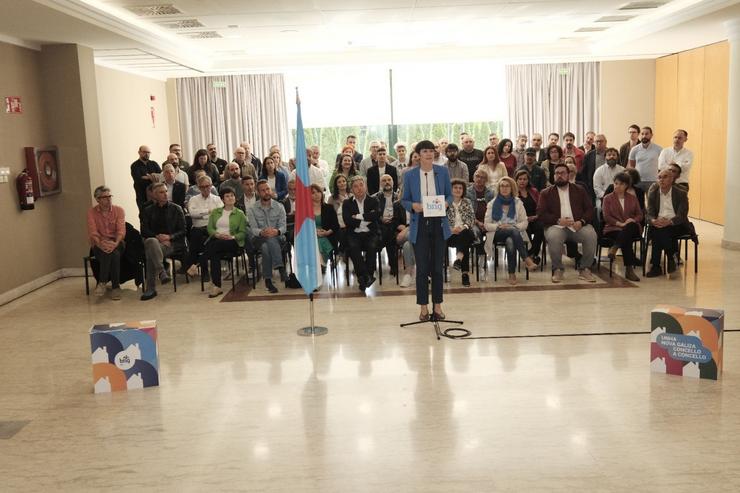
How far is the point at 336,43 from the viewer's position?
11773mm

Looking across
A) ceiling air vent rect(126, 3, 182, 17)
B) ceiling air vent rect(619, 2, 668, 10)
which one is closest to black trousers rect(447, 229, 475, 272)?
ceiling air vent rect(619, 2, 668, 10)

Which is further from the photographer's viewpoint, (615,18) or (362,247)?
Result: (615,18)

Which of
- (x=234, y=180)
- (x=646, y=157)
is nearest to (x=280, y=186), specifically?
(x=234, y=180)

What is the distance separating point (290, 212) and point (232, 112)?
22.1 ft

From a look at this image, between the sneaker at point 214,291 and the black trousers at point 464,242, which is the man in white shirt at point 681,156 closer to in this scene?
the black trousers at point 464,242

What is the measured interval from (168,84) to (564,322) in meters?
11.1

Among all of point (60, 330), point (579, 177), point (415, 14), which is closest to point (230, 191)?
point (60, 330)

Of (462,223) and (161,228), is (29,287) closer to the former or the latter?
(161,228)

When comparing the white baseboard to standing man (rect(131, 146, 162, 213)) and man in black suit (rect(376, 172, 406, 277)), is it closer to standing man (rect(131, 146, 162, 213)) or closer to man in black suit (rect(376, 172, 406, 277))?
standing man (rect(131, 146, 162, 213))

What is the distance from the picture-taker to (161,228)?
8156mm

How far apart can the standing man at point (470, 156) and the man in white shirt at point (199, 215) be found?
12.5 feet

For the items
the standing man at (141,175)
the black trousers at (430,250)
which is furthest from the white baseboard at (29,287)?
the black trousers at (430,250)

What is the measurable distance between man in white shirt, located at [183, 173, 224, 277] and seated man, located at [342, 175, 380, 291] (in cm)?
161

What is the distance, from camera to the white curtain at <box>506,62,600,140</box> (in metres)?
14.7
